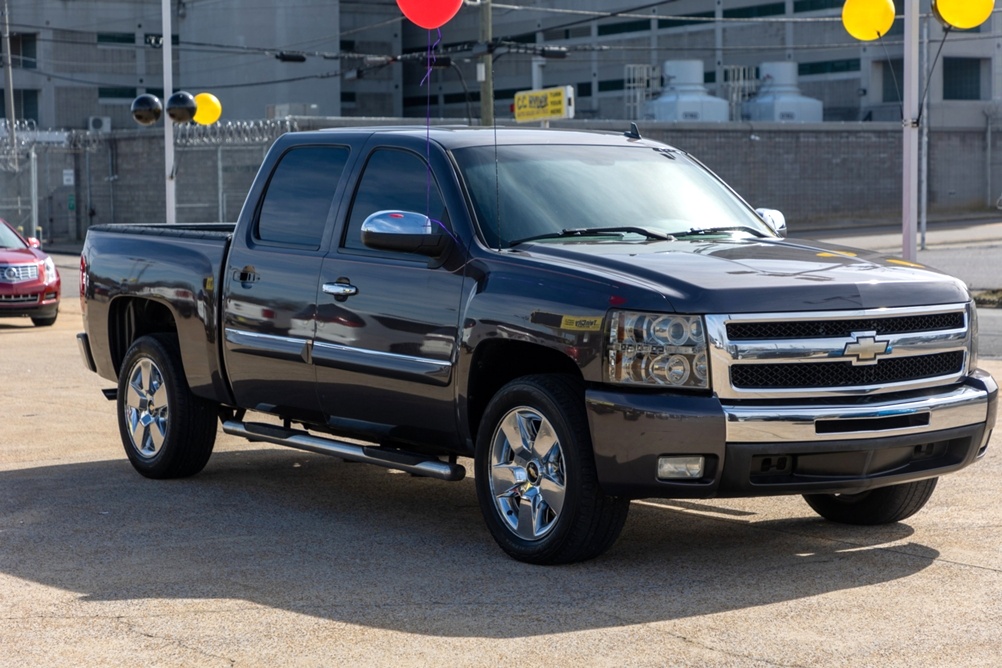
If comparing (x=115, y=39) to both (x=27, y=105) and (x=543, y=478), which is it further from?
(x=543, y=478)

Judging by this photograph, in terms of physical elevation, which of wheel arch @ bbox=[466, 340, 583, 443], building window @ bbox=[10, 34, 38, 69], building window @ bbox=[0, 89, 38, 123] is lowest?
wheel arch @ bbox=[466, 340, 583, 443]

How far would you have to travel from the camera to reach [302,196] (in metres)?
8.20

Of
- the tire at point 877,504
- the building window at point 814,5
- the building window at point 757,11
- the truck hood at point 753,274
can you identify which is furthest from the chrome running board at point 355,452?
the building window at point 757,11

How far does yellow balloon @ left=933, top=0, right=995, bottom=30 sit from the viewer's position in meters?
15.1

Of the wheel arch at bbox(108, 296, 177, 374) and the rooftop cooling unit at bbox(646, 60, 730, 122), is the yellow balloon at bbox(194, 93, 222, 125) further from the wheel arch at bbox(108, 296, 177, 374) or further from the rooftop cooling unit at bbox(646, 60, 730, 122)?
the rooftop cooling unit at bbox(646, 60, 730, 122)

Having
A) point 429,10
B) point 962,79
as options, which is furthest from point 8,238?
point 962,79

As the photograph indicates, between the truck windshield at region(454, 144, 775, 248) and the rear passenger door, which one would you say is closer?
the truck windshield at region(454, 144, 775, 248)

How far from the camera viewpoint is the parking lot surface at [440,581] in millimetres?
5289

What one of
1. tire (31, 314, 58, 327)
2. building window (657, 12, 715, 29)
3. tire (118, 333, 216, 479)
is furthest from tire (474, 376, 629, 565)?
building window (657, 12, 715, 29)

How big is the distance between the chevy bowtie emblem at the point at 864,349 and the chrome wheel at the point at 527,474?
124cm

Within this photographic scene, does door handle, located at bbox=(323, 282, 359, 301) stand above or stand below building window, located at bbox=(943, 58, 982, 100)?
below

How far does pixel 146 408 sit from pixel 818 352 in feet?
14.6

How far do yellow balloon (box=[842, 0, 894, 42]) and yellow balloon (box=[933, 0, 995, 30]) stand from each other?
1248 millimetres

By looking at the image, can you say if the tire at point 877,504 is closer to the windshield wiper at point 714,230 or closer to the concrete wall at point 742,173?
the windshield wiper at point 714,230
